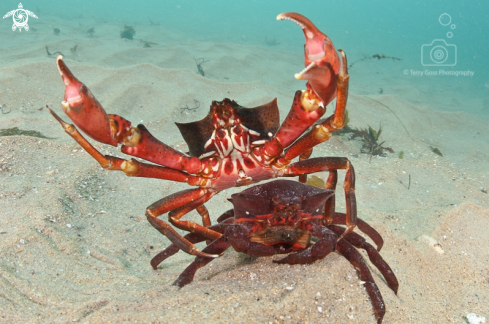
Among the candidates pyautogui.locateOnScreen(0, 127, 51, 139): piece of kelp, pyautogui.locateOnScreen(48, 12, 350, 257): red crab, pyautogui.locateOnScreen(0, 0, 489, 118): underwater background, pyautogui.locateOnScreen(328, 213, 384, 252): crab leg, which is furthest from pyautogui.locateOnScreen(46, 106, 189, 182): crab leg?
pyautogui.locateOnScreen(0, 0, 489, 118): underwater background

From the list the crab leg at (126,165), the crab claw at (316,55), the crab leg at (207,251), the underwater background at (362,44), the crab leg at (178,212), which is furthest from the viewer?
the underwater background at (362,44)

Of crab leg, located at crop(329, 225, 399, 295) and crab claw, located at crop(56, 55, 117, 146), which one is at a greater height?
crab claw, located at crop(56, 55, 117, 146)

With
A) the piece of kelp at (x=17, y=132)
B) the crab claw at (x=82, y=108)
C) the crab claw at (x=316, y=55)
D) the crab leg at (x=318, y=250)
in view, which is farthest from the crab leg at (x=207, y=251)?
the piece of kelp at (x=17, y=132)

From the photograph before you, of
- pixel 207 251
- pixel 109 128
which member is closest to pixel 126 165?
pixel 109 128

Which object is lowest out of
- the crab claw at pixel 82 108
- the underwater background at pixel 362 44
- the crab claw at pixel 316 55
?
the underwater background at pixel 362 44

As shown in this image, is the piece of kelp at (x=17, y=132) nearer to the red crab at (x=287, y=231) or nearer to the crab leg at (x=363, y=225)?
the red crab at (x=287, y=231)

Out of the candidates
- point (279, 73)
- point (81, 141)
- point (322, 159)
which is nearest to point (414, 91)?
point (279, 73)

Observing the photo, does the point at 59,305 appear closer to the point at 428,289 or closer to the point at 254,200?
the point at 254,200

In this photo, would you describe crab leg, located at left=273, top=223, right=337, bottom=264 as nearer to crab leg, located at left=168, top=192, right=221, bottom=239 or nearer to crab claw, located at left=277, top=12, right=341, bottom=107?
crab leg, located at left=168, top=192, right=221, bottom=239
